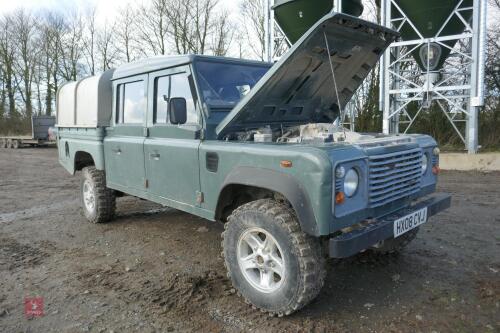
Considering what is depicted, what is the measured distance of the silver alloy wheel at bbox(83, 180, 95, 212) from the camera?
605 centimetres

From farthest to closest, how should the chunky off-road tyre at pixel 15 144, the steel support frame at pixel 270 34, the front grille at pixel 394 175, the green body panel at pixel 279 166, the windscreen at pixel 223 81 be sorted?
1. the chunky off-road tyre at pixel 15 144
2. the steel support frame at pixel 270 34
3. the windscreen at pixel 223 81
4. the front grille at pixel 394 175
5. the green body panel at pixel 279 166

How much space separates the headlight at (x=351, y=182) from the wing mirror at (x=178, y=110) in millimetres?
1647

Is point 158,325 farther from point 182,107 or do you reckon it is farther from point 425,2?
point 425,2

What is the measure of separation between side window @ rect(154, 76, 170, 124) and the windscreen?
19.2 inches

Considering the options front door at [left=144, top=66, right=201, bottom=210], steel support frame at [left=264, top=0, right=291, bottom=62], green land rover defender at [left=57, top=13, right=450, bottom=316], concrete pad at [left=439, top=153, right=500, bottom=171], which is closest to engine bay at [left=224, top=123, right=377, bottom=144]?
green land rover defender at [left=57, top=13, right=450, bottom=316]

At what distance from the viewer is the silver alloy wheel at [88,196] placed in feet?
19.8

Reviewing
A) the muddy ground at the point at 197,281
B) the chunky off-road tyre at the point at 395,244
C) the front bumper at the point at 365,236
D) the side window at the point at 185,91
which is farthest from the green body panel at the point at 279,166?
the chunky off-road tyre at the point at 395,244

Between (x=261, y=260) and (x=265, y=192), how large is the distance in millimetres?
577

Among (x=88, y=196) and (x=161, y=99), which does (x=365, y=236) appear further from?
(x=88, y=196)

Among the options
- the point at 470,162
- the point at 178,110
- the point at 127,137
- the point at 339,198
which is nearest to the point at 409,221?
the point at 339,198

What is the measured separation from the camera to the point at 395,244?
171 inches

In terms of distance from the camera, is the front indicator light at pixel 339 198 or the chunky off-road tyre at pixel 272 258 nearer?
the front indicator light at pixel 339 198

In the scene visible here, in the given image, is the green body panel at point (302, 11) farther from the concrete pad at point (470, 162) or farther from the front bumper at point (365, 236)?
the front bumper at point (365, 236)

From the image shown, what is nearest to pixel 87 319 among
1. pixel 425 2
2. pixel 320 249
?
pixel 320 249
